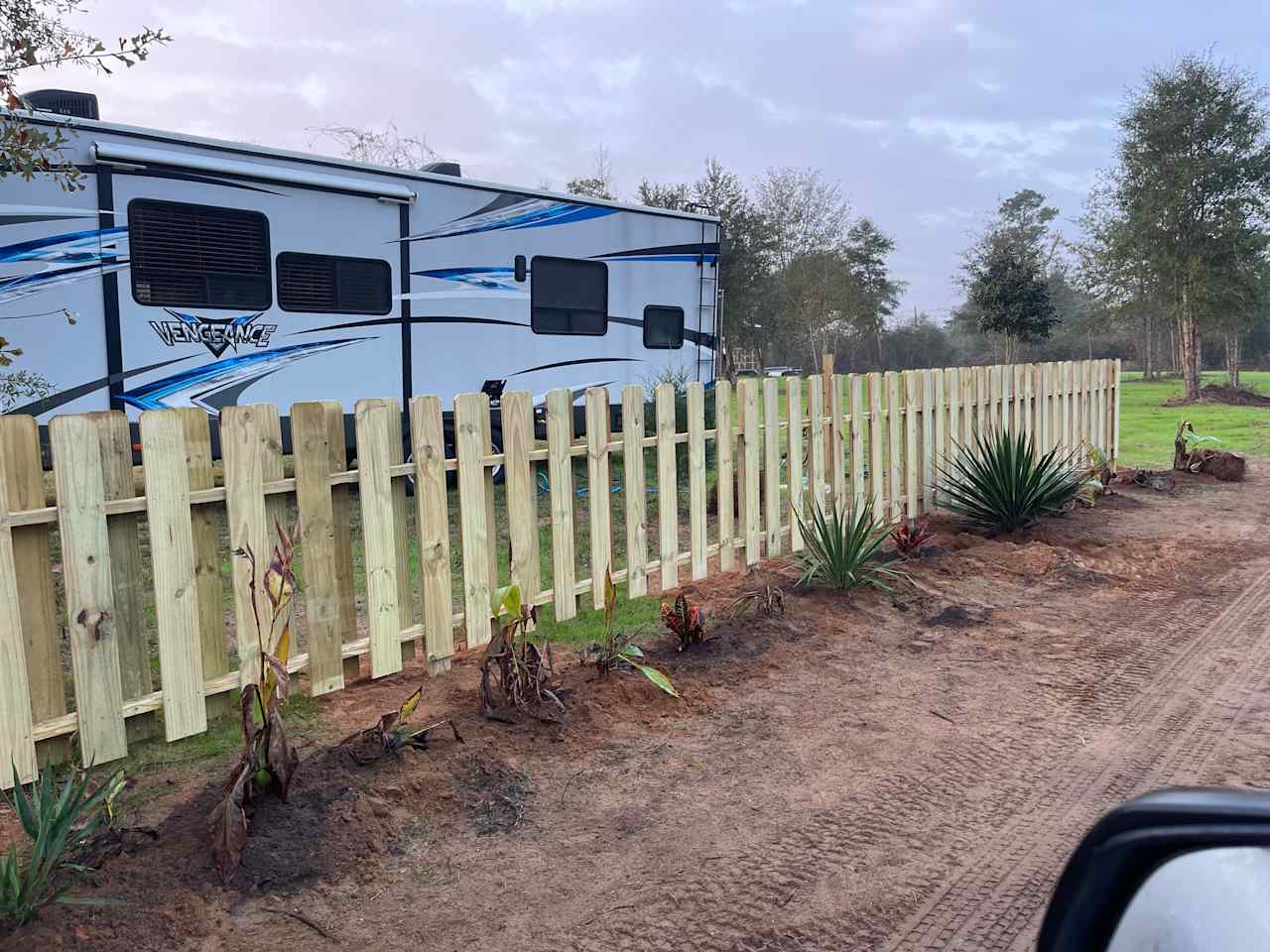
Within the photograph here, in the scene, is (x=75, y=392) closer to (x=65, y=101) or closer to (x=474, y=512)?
(x=65, y=101)

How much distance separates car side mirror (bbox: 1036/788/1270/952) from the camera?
33.2 inches

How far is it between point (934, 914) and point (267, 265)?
24.7ft

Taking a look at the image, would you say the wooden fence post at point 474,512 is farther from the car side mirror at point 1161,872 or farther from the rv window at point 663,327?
the rv window at point 663,327

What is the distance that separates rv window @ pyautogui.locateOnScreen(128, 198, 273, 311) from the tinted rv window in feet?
9.98

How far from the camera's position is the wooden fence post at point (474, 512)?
4.71 m

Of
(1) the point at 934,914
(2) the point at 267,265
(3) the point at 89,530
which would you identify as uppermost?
(2) the point at 267,265

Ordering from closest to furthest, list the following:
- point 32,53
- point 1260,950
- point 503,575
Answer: point 1260,950
point 32,53
point 503,575

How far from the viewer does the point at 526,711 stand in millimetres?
4070

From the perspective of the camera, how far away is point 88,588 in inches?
136

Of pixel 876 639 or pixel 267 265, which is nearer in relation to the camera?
pixel 876 639

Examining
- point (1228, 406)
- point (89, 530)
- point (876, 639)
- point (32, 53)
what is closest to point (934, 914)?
point (876, 639)

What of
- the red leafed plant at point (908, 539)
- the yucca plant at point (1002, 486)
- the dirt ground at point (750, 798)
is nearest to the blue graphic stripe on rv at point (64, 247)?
the dirt ground at point (750, 798)

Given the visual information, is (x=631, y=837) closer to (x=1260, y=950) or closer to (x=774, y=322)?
(x=1260, y=950)

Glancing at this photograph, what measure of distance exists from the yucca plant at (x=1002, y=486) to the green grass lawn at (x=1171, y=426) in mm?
5596
